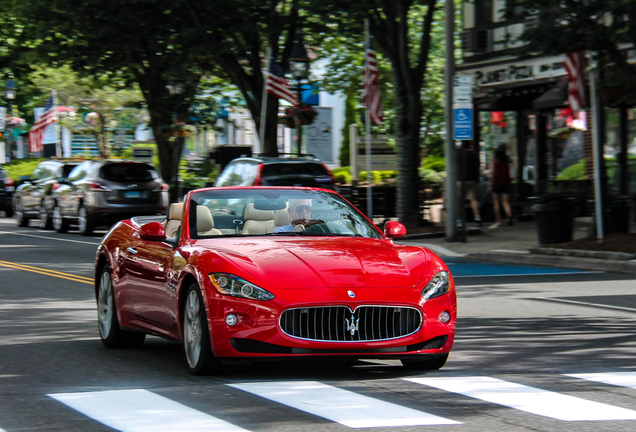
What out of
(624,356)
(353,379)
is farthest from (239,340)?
(624,356)

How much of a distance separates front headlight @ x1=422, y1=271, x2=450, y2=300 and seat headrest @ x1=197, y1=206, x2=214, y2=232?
1808 millimetres

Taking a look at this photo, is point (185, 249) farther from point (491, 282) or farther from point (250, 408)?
point (491, 282)

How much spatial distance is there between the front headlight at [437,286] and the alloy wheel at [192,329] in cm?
154

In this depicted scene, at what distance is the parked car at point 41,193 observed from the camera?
1096 inches

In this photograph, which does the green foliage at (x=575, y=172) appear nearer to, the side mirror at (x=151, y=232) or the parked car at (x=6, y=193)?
the parked car at (x=6, y=193)

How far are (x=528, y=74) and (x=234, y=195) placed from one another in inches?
789

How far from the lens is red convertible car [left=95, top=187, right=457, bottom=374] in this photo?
7.16m

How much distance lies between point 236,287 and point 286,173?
46.5 feet

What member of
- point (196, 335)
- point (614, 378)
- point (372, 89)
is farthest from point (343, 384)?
point (372, 89)

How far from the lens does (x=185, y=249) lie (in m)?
8.00

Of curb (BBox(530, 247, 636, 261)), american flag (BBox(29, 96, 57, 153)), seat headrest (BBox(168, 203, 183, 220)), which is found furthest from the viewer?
american flag (BBox(29, 96, 57, 153))

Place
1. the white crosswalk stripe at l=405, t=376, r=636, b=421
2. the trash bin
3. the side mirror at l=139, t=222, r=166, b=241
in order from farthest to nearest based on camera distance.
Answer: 1. the trash bin
2. the side mirror at l=139, t=222, r=166, b=241
3. the white crosswalk stripe at l=405, t=376, r=636, b=421

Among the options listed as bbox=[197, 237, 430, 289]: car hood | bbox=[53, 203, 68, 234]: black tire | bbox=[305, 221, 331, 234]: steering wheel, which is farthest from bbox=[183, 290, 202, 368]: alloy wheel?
bbox=[53, 203, 68, 234]: black tire

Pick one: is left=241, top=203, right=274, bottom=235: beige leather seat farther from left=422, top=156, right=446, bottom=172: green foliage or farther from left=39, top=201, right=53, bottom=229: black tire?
left=422, top=156, right=446, bottom=172: green foliage
